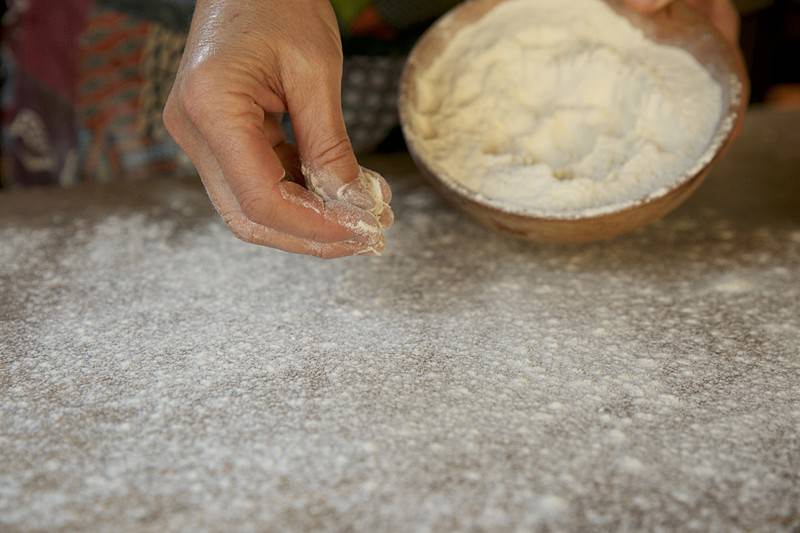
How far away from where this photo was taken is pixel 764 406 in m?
0.64

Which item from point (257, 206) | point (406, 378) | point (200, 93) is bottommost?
point (406, 378)

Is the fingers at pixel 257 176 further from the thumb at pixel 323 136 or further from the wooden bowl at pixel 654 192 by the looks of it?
the wooden bowl at pixel 654 192

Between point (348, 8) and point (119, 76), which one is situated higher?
point (348, 8)

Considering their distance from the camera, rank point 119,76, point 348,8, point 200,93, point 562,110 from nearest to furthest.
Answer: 1. point 200,93
2. point 562,110
3. point 348,8
4. point 119,76

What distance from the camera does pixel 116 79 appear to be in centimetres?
132

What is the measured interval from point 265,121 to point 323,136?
Result: 9 centimetres

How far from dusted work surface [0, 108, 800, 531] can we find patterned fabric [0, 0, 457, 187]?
300mm

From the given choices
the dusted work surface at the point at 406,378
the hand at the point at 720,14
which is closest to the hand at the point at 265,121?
the dusted work surface at the point at 406,378

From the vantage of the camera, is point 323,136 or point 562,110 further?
point 562,110

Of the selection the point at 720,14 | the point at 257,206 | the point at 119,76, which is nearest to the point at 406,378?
the point at 257,206

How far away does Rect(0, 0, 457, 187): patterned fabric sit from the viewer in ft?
4.03

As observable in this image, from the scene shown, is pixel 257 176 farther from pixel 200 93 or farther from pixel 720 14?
pixel 720 14

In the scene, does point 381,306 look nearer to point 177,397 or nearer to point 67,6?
point 177,397

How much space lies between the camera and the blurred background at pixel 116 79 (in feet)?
4.03
